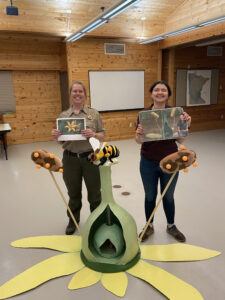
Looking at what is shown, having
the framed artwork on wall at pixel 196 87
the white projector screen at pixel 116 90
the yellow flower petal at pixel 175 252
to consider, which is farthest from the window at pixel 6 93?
the yellow flower petal at pixel 175 252

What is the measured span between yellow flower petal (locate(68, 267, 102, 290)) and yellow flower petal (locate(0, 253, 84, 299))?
2.3 inches

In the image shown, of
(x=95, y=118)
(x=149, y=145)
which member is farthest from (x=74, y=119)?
(x=149, y=145)

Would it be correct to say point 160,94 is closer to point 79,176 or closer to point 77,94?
point 77,94

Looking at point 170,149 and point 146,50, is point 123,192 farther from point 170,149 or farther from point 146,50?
point 146,50

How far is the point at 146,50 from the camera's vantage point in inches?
285

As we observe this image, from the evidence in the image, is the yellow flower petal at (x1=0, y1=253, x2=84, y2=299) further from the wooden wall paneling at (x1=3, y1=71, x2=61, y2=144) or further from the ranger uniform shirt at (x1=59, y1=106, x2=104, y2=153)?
the wooden wall paneling at (x1=3, y1=71, x2=61, y2=144)

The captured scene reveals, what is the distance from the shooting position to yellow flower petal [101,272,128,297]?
1816 mm

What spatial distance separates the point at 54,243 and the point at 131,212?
1017mm

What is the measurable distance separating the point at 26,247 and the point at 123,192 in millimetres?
1636

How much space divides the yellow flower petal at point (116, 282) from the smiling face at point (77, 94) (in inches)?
55.0

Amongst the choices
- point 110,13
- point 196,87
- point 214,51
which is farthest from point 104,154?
point 214,51

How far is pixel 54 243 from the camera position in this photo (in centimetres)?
238

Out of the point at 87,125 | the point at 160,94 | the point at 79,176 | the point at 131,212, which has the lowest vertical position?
the point at 131,212

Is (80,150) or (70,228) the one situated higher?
(80,150)
